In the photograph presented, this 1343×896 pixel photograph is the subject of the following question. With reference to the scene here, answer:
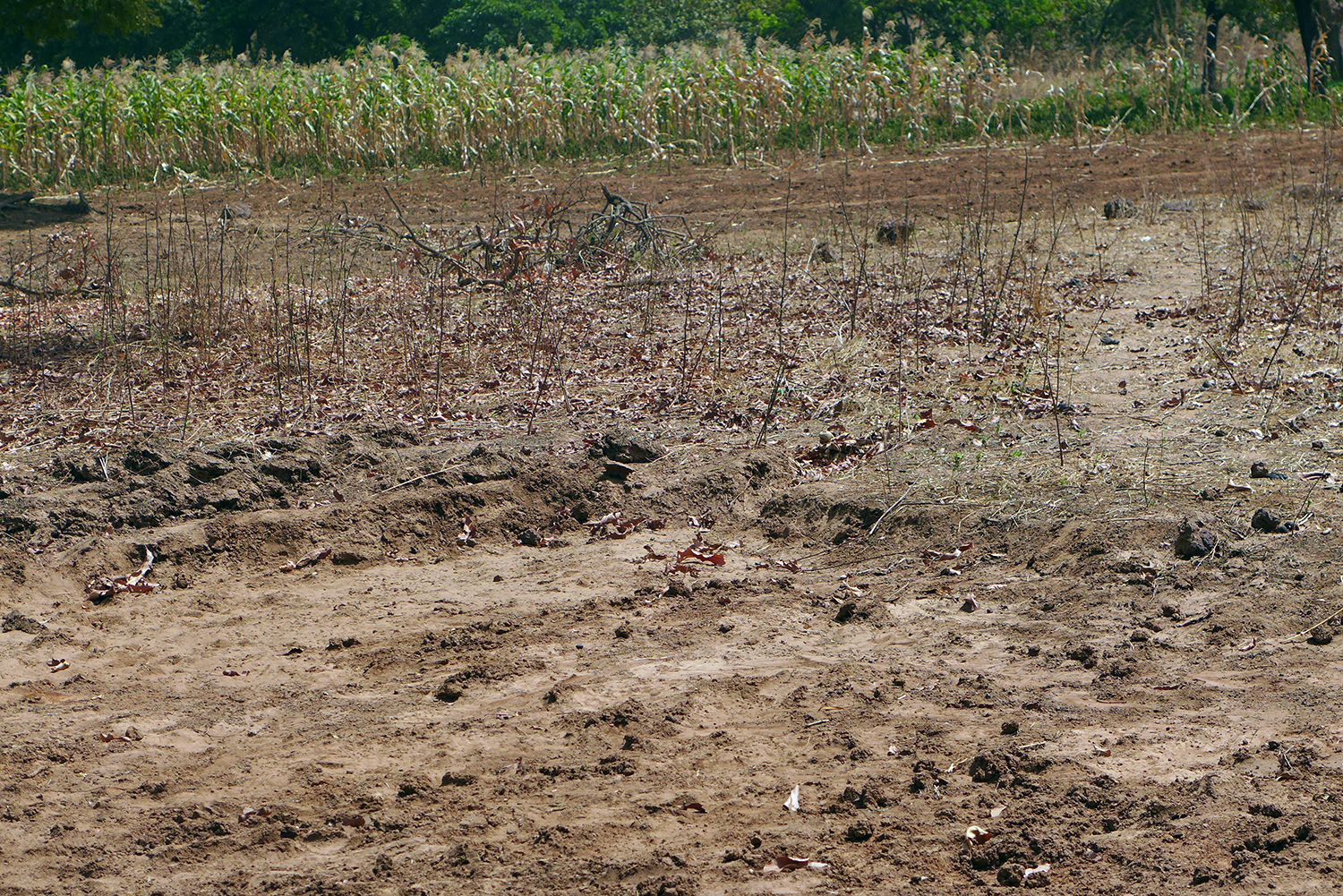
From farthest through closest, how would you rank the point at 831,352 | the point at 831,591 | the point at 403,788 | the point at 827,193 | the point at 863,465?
the point at 827,193, the point at 831,352, the point at 863,465, the point at 831,591, the point at 403,788

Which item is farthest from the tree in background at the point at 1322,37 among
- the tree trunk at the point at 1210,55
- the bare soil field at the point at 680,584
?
the bare soil field at the point at 680,584

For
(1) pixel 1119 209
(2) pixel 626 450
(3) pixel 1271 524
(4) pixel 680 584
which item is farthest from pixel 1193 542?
(1) pixel 1119 209

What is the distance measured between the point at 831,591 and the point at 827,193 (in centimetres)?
963

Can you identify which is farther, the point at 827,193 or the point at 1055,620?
the point at 827,193

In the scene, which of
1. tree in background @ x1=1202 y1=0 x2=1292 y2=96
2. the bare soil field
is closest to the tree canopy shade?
the bare soil field

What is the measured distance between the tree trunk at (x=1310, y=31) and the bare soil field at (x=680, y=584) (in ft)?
31.9

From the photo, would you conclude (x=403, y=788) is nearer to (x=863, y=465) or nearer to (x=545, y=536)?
(x=545, y=536)

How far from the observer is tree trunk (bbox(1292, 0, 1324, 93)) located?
1788cm

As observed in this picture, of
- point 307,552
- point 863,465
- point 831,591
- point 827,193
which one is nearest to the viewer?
point 831,591

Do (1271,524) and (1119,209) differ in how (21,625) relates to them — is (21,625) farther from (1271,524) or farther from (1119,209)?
(1119,209)

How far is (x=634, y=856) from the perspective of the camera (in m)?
3.09

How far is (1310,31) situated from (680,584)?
727 inches

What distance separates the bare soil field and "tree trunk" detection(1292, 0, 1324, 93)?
9725 millimetres

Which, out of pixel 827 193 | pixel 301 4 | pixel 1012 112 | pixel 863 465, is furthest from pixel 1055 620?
pixel 301 4
